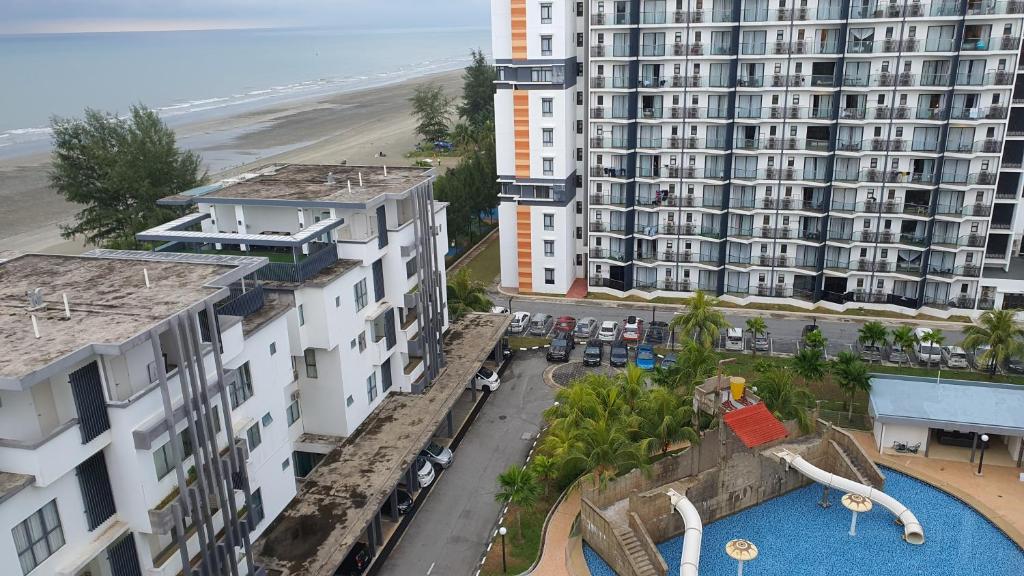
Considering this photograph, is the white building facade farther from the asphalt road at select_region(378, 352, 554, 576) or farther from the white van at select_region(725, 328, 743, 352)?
the asphalt road at select_region(378, 352, 554, 576)

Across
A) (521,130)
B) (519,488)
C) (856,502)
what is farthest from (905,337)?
(521,130)

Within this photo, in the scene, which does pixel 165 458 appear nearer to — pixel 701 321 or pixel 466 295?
pixel 466 295

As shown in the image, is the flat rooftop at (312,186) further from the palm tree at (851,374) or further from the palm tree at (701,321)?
the palm tree at (851,374)

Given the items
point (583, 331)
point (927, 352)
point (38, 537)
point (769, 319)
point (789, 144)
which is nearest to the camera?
point (38, 537)

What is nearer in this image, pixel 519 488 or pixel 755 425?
pixel 519 488

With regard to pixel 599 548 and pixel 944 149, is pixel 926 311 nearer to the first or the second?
pixel 944 149

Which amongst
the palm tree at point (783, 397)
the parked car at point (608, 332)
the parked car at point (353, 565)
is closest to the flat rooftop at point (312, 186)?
the parked car at point (353, 565)
